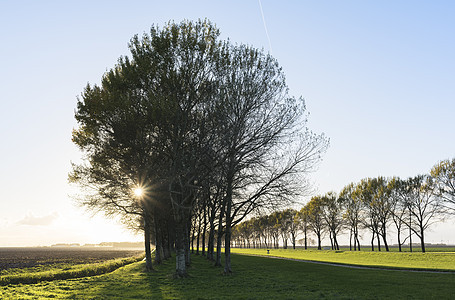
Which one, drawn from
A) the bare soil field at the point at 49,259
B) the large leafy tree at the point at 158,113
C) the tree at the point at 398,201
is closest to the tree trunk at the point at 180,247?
the large leafy tree at the point at 158,113

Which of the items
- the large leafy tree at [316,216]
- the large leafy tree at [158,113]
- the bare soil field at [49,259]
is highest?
the large leafy tree at [158,113]

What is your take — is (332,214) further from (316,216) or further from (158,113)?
(158,113)

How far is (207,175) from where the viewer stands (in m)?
26.8

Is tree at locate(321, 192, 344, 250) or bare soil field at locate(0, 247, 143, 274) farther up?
tree at locate(321, 192, 344, 250)

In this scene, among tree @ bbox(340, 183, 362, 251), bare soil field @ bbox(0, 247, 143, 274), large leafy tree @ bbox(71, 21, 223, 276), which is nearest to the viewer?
large leafy tree @ bbox(71, 21, 223, 276)

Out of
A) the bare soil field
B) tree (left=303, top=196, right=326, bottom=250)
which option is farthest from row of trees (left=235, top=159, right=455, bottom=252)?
the bare soil field

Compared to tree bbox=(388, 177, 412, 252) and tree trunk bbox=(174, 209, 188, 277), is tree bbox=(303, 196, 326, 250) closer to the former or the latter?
tree bbox=(388, 177, 412, 252)

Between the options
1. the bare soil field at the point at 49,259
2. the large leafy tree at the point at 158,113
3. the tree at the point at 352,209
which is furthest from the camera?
Answer: the tree at the point at 352,209

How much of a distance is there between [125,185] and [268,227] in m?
100

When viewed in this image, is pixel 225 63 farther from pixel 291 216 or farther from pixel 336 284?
pixel 291 216

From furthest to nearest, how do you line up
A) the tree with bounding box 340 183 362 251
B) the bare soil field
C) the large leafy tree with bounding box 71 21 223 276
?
the tree with bounding box 340 183 362 251
the bare soil field
the large leafy tree with bounding box 71 21 223 276

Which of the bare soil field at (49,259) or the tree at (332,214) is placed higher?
the tree at (332,214)

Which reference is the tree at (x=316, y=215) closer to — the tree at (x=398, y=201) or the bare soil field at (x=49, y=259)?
the tree at (x=398, y=201)

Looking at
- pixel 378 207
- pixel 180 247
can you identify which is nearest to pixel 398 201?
pixel 378 207
